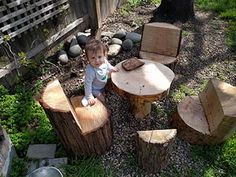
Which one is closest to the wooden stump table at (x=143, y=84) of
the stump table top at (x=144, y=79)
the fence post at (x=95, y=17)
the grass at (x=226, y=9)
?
the stump table top at (x=144, y=79)

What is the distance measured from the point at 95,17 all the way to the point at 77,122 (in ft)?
10.6

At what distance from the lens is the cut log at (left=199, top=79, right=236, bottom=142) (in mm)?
3131

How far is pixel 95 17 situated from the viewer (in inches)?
223

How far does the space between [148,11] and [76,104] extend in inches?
147

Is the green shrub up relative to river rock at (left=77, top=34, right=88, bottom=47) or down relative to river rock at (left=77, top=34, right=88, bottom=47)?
down

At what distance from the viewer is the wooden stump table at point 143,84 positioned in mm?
3320

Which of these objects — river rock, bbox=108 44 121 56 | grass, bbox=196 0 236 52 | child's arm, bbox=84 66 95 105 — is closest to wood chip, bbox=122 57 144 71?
child's arm, bbox=84 66 95 105

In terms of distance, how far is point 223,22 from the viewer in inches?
239

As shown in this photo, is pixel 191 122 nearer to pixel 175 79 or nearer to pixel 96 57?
pixel 175 79

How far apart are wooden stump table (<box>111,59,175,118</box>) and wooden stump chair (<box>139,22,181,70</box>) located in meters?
0.58

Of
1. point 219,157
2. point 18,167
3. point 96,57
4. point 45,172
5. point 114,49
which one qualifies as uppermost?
point 96,57

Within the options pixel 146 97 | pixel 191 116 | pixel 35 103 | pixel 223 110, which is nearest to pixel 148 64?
pixel 146 97

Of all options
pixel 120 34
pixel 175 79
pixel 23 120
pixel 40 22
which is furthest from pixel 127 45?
pixel 23 120

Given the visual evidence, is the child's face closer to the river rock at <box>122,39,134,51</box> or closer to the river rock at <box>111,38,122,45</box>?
the river rock at <box>122,39,134,51</box>
